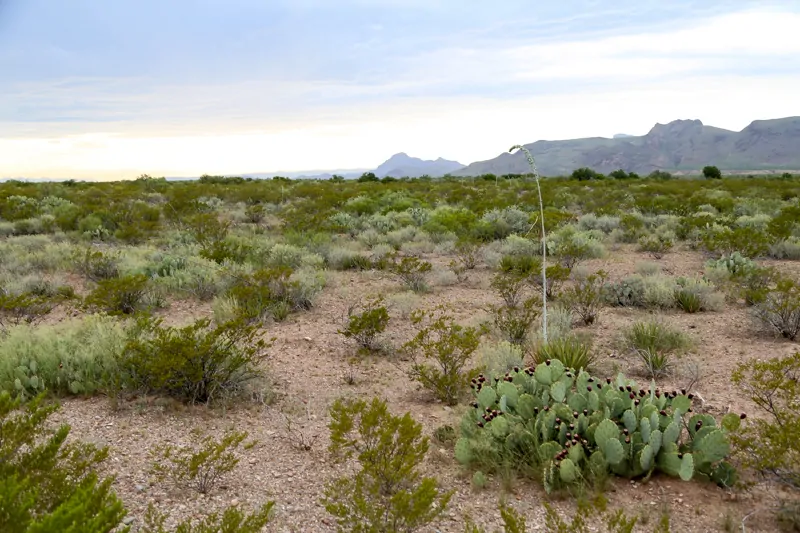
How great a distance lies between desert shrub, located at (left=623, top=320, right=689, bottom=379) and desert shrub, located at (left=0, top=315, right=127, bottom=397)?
568 cm

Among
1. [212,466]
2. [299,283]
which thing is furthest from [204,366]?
[299,283]

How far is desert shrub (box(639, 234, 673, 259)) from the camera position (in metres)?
12.6

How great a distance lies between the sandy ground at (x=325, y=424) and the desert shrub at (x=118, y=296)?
573 mm

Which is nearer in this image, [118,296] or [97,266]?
[118,296]

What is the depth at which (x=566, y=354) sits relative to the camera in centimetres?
568

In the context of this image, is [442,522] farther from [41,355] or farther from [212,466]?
[41,355]

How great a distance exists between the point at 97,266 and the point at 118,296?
280 cm

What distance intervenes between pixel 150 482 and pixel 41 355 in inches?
94.3

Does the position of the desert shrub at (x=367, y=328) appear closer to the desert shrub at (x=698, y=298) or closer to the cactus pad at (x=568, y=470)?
the cactus pad at (x=568, y=470)

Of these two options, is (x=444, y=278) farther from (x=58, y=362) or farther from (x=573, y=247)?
(x=58, y=362)

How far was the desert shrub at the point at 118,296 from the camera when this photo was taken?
762 cm

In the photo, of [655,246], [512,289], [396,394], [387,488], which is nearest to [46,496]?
[387,488]

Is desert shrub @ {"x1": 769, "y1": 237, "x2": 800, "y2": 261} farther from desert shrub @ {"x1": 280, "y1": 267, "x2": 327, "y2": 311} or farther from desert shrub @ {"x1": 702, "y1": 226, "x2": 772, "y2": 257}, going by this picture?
desert shrub @ {"x1": 280, "y1": 267, "x2": 327, "y2": 311}

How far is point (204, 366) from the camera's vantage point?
5.20 metres
